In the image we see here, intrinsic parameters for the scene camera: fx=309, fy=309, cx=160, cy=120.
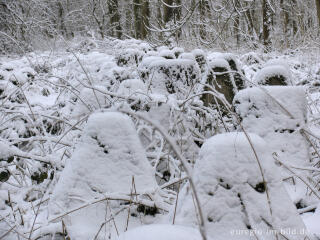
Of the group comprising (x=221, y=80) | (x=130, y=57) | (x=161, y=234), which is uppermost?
(x=161, y=234)

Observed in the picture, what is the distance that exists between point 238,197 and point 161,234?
365 millimetres

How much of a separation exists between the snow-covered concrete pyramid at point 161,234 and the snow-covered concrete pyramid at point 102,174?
366mm

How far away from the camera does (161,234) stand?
2.57 ft

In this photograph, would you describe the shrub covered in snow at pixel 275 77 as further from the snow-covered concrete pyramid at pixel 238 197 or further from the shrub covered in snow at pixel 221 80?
the snow-covered concrete pyramid at pixel 238 197

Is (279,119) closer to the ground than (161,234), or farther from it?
closer to the ground

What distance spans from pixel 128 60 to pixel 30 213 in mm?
4641

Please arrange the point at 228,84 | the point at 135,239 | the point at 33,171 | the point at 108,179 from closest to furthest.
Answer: the point at 135,239, the point at 108,179, the point at 33,171, the point at 228,84

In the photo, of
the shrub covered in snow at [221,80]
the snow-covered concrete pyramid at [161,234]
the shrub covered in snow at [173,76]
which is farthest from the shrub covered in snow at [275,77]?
the snow-covered concrete pyramid at [161,234]

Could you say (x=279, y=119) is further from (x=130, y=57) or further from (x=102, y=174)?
(x=130, y=57)

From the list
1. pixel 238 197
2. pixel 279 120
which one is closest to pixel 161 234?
pixel 238 197

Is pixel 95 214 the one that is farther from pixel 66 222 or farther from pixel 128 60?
pixel 128 60

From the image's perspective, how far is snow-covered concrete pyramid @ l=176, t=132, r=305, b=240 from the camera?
989mm

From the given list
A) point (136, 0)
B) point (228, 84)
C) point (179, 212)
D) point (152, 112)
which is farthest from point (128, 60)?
point (136, 0)

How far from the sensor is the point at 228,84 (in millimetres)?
3354
